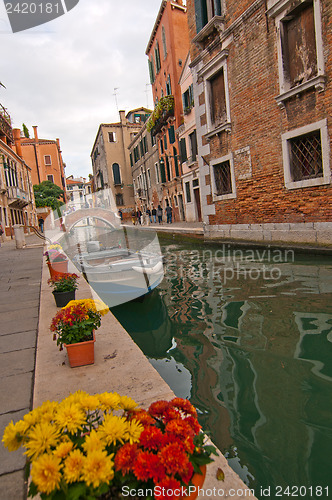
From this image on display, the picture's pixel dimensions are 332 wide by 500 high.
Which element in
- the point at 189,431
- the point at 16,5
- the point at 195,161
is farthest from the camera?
the point at 195,161

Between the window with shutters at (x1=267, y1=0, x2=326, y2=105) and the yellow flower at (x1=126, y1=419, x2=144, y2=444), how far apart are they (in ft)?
27.4

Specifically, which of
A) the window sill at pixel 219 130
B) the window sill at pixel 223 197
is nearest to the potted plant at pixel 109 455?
the window sill at pixel 223 197

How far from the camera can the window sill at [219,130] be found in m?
11.0

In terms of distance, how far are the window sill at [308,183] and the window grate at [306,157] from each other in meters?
0.18

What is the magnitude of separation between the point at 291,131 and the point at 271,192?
1688mm

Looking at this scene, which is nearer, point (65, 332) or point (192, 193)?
point (65, 332)

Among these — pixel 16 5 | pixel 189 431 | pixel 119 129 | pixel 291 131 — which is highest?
pixel 119 129

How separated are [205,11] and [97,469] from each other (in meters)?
13.7

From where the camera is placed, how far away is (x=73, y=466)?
1.07 metres

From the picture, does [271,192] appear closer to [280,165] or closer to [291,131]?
[280,165]

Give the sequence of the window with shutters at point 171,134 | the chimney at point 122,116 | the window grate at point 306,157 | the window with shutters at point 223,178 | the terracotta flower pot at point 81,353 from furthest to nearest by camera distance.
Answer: the chimney at point 122,116
the window with shutters at point 171,134
the window with shutters at point 223,178
the window grate at point 306,157
the terracotta flower pot at point 81,353

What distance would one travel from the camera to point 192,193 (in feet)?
67.8

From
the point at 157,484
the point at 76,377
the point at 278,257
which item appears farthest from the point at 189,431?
the point at 278,257

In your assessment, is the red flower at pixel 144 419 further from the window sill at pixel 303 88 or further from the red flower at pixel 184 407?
the window sill at pixel 303 88
